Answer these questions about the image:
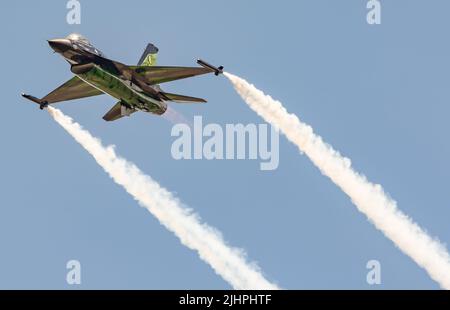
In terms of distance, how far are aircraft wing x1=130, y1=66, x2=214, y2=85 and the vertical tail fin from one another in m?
6.58

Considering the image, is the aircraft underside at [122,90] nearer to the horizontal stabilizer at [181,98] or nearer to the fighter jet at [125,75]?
the fighter jet at [125,75]

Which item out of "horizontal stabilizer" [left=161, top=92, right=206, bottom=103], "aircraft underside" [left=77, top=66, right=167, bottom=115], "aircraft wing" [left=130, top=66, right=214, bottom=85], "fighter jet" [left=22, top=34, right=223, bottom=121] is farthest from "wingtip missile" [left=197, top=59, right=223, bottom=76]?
"aircraft underside" [left=77, top=66, right=167, bottom=115]

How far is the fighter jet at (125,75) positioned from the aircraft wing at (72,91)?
11.5 ft

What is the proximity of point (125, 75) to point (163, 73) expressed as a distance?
13.7 feet

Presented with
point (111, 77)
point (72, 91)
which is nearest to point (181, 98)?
point (111, 77)

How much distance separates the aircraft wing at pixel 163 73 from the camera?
106m

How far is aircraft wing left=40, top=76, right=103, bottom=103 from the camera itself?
4449 inches

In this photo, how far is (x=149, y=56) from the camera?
114 metres

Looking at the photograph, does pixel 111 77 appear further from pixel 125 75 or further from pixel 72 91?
pixel 72 91

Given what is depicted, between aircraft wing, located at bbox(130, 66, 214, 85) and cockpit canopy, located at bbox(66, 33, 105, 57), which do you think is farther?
aircraft wing, located at bbox(130, 66, 214, 85)

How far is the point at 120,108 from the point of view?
4414 inches

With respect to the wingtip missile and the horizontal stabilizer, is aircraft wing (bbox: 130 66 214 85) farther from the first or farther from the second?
the wingtip missile
